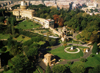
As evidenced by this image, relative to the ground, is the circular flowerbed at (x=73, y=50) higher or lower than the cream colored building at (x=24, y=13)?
lower

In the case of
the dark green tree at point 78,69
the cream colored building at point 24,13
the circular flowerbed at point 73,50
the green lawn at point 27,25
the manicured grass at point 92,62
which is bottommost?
the manicured grass at point 92,62

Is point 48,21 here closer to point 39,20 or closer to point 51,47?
point 39,20

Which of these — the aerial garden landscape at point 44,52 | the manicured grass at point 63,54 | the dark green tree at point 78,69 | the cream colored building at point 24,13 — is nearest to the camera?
the dark green tree at point 78,69

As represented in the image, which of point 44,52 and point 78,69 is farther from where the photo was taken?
point 44,52

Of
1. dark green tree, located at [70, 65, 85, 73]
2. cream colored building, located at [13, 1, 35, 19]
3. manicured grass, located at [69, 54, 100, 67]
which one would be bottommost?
manicured grass, located at [69, 54, 100, 67]

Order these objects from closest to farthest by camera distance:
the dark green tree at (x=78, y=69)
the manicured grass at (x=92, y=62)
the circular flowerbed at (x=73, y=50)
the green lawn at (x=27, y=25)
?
the dark green tree at (x=78, y=69) → the manicured grass at (x=92, y=62) → the circular flowerbed at (x=73, y=50) → the green lawn at (x=27, y=25)

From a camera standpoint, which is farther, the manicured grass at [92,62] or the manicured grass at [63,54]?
the manicured grass at [63,54]

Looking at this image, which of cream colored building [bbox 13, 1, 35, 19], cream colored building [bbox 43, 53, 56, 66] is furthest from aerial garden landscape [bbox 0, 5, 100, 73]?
cream colored building [bbox 13, 1, 35, 19]

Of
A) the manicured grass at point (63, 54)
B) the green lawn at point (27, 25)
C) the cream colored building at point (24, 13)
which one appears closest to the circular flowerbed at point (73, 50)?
the manicured grass at point (63, 54)

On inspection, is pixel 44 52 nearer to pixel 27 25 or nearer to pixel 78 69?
pixel 78 69

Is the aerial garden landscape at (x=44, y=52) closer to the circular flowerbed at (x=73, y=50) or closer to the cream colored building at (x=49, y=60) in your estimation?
the circular flowerbed at (x=73, y=50)

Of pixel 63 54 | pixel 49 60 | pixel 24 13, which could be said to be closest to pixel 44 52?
pixel 63 54

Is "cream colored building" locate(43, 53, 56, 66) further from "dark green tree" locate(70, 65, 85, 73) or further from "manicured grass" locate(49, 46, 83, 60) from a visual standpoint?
"dark green tree" locate(70, 65, 85, 73)
